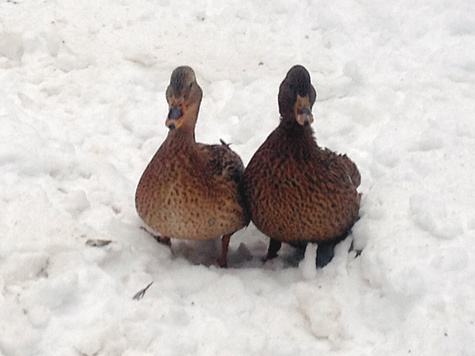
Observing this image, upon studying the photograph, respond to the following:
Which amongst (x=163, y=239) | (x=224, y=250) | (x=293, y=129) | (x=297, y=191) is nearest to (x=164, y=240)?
(x=163, y=239)

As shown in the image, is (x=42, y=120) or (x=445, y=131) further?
(x=42, y=120)

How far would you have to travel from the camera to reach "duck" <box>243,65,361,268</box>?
3021mm

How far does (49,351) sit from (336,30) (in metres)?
3.55

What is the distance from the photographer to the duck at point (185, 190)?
296 cm

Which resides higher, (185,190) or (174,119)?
(174,119)

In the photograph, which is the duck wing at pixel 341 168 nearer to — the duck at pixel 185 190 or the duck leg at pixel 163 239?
the duck at pixel 185 190

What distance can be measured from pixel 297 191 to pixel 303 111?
0.43 m

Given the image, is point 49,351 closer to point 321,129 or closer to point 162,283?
point 162,283

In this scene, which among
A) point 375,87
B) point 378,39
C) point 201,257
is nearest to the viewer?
point 201,257

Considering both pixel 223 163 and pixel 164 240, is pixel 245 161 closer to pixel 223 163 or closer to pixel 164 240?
pixel 223 163

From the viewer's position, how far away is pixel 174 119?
8.90ft

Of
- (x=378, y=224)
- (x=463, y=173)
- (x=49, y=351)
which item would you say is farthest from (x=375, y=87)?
(x=49, y=351)

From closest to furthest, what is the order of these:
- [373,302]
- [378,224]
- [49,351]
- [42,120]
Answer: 1. [49,351]
2. [373,302]
3. [378,224]
4. [42,120]

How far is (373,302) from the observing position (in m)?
2.65
